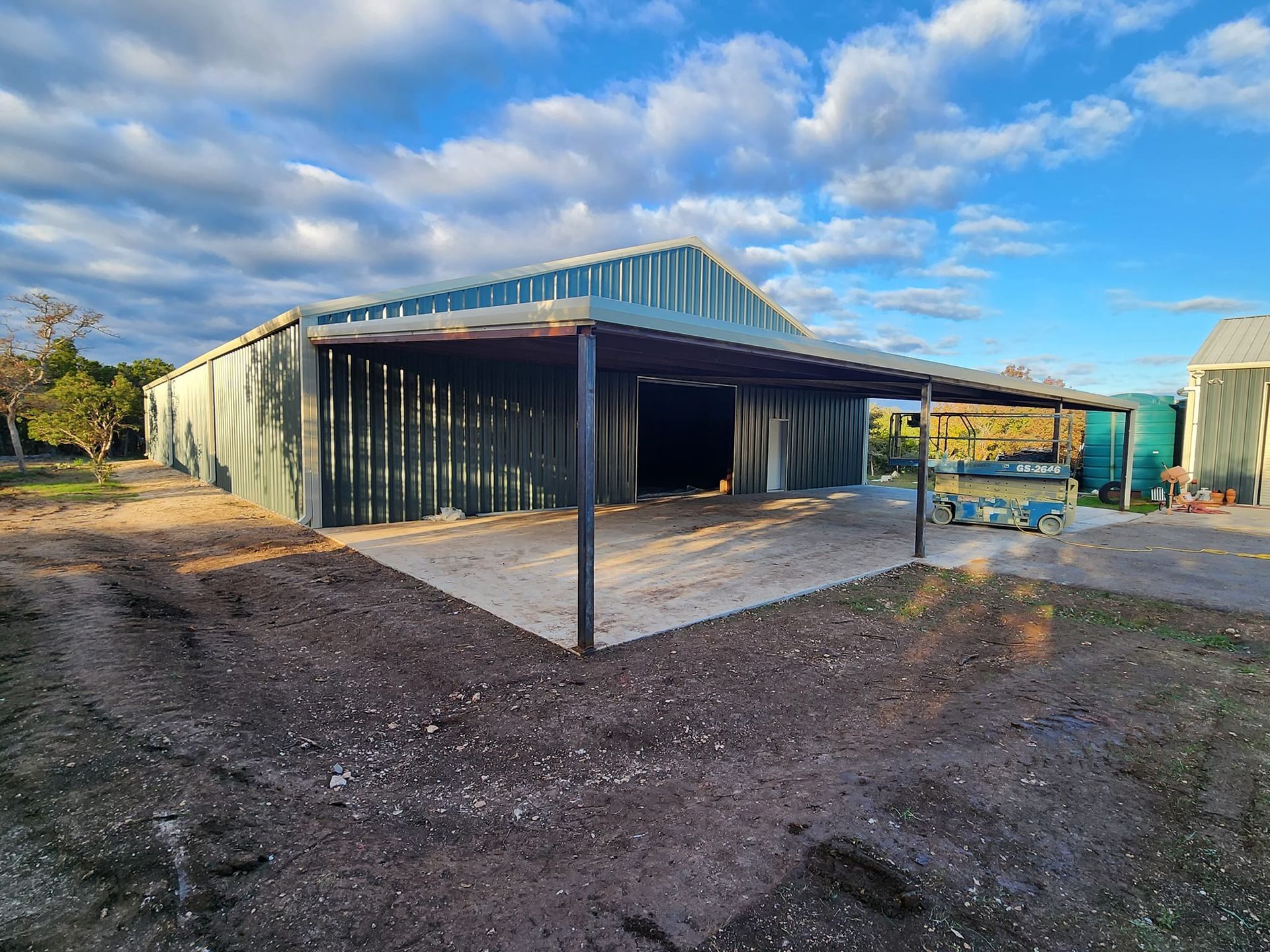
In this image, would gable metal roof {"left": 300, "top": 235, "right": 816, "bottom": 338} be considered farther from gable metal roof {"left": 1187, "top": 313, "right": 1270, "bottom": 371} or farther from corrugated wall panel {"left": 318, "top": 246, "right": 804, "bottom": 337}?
gable metal roof {"left": 1187, "top": 313, "right": 1270, "bottom": 371}

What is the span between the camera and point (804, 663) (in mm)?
4340

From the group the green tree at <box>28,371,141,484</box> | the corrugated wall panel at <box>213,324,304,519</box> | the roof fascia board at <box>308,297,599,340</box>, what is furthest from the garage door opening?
the green tree at <box>28,371,141,484</box>

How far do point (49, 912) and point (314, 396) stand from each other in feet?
25.2

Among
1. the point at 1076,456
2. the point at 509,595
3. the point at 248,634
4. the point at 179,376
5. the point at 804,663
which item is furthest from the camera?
the point at 179,376

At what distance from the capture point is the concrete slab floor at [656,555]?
555cm

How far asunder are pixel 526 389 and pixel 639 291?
11.2 ft

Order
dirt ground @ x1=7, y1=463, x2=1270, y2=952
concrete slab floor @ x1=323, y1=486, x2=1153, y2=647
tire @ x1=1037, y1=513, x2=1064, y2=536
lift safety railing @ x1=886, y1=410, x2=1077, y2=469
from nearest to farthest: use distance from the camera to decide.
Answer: dirt ground @ x1=7, y1=463, x2=1270, y2=952
concrete slab floor @ x1=323, y1=486, x2=1153, y2=647
tire @ x1=1037, y1=513, x2=1064, y2=536
lift safety railing @ x1=886, y1=410, x2=1077, y2=469

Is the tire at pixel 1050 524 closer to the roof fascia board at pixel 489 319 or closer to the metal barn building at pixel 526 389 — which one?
the metal barn building at pixel 526 389

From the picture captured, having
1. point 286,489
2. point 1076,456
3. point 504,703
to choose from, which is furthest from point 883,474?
point 504,703

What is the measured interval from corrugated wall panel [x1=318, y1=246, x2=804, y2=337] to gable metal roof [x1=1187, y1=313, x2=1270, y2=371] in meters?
9.55

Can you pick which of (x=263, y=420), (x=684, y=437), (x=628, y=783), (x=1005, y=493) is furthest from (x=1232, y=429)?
(x=263, y=420)

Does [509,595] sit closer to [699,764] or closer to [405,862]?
[699,764]

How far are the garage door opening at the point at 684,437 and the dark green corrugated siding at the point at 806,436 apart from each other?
46 cm

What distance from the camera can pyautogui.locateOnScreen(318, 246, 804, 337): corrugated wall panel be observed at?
945cm
